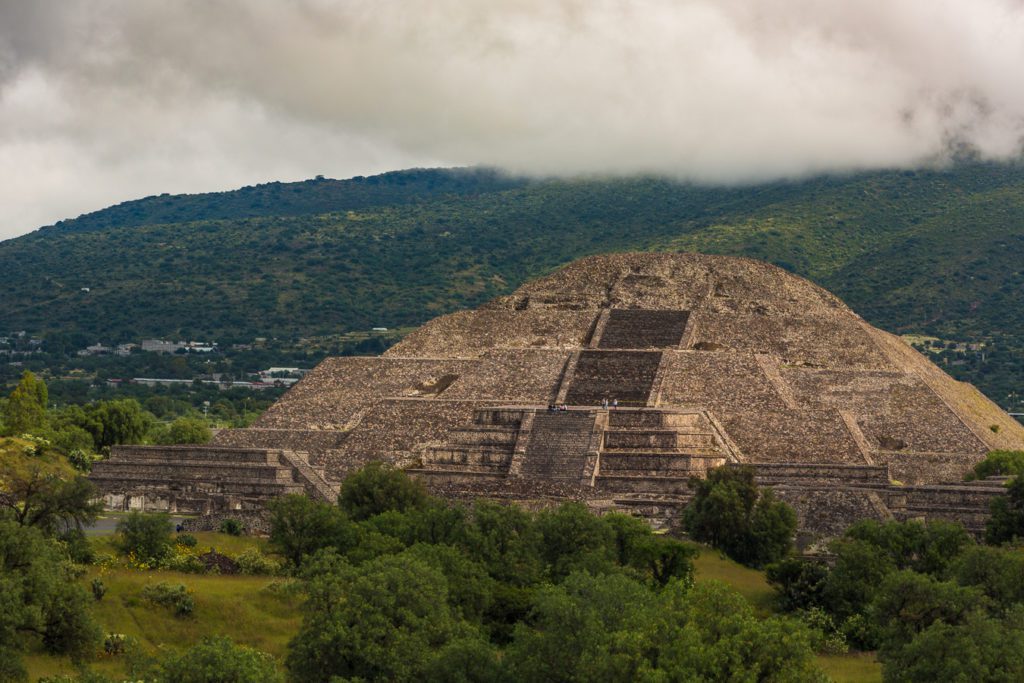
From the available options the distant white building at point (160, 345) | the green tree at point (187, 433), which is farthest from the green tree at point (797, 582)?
the distant white building at point (160, 345)

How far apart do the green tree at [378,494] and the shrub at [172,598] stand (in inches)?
284

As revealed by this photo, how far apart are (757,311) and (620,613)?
37540 mm

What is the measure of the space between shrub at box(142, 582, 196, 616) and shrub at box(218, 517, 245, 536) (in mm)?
8809

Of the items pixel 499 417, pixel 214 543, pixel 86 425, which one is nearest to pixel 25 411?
pixel 86 425

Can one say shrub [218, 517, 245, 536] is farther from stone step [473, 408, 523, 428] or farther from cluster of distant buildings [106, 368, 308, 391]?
cluster of distant buildings [106, 368, 308, 391]

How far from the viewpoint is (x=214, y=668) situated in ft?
99.2

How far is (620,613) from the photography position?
34.2 meters

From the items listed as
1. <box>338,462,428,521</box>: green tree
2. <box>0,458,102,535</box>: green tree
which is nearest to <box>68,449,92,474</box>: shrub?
<box>0,458,102,535</box>: green tree

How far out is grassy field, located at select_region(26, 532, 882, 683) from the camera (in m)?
38.9

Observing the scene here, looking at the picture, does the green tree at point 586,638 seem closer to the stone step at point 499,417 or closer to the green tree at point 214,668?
the green tree at point 214,668

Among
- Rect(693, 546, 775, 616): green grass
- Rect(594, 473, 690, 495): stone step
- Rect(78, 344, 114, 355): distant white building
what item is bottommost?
Rect(78, 344, 114, 355): distant white building

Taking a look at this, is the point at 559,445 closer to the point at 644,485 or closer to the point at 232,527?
the point at 644,485

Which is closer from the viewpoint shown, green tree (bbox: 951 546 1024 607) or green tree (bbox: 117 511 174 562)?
green tree (bbox: 951 546 1024 607)

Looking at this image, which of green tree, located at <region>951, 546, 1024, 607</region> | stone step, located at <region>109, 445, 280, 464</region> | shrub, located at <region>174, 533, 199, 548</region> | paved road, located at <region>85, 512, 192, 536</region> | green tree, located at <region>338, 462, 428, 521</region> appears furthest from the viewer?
stone step, located at <region>109, 445, 280, 464</region>
